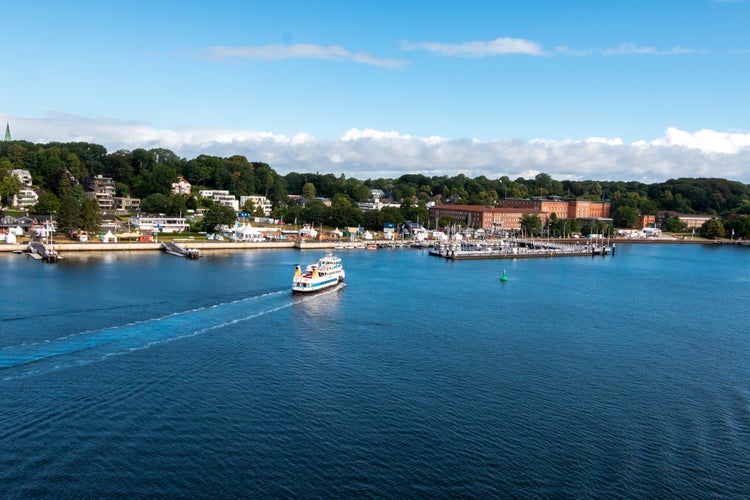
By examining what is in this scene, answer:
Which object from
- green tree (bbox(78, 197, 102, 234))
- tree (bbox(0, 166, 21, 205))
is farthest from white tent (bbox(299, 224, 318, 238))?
tree (bbox(0, 166, 21, 205))

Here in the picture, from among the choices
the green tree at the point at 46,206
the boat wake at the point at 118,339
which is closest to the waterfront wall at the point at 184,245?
the green tree at the point at 46,206

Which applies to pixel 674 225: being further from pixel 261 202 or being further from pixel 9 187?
pixel 9 187

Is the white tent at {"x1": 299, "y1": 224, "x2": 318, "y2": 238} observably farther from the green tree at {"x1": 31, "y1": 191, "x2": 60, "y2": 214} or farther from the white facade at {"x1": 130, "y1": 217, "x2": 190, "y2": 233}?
the green tree at {"x1": 31, "y1": 191, "x2": 60, "y2": 214}

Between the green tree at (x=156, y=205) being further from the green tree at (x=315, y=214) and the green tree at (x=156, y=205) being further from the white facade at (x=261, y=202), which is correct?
the green tree at (x=315, y=214)

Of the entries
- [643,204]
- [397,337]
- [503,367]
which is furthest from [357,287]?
[643,204]

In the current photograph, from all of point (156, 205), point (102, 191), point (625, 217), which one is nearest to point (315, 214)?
point (156, 205)

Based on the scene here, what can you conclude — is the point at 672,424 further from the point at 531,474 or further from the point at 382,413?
the point at 382,413
